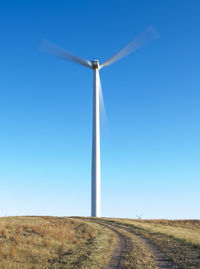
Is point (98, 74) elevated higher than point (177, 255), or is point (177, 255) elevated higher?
point (98, 74)

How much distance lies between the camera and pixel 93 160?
55.9 meters

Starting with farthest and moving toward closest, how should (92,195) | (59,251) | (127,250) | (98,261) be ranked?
(92,195) → (59,251) → (127,250) → (98,261)

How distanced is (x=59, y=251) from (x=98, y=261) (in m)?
5.47

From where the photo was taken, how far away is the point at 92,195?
178 feet

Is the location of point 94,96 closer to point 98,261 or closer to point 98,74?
point 98,74

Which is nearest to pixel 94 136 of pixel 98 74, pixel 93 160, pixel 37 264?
pixel 93 160

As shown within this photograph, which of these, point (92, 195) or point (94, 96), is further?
point (94, 96)

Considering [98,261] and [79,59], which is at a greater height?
[79,59]

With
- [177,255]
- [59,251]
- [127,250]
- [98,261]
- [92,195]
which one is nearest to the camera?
[98,261]

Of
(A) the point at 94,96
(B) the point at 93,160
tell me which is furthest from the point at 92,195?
(A) the point at 94,96

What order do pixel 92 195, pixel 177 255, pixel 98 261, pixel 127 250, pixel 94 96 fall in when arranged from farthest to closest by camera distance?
pixel 94 96, pixel 92 195, pixel 127 250, pixel 177 255, pixel 98 261

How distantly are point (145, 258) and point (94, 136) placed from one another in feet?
142

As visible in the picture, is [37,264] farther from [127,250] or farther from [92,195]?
[92,195]

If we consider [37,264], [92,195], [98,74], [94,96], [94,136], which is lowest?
[37,264]
